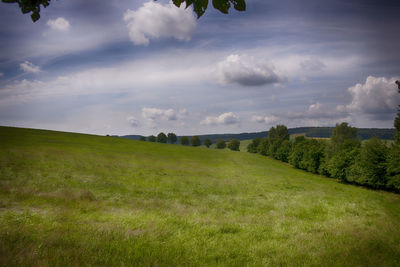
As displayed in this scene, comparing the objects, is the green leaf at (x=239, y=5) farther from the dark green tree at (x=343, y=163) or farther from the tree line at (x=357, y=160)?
the dark green tree at (x=343, y=163)

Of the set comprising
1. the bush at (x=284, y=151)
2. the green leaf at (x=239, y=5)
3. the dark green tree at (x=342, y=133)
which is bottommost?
the bush at (x=284, y=151)

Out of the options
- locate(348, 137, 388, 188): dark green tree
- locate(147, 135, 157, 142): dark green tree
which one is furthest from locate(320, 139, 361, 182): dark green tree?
locate(147, 135, 157, 142): dark green tree

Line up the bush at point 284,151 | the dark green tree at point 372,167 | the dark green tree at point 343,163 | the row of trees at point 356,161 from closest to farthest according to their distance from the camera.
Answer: the row of trees at point 356,161, the dark green tree at point 372,167, the dark green tree at point 343,163, the bush at point 284,151

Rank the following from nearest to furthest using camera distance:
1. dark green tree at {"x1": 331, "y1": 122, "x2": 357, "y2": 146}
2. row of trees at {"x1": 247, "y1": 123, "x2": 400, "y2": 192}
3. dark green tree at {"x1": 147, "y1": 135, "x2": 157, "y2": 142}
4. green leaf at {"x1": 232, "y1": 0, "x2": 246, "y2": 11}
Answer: green leaf at {"x1": 232, "y1": 0, "x2": 246, "y2": 11} → row of trees at {"x1": 247, "y1": 123, "x2": 400, "y2": 192} → dark green tree at {"x1": 331, "y1": 122, "x2": 357, "y2": 146} → dark green tree at {"x1": 147, "y1": 135, "x2": 157, "y2": 142}

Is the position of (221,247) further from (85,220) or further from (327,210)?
(327,210)

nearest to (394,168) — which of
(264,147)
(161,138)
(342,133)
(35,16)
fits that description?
(342,133)

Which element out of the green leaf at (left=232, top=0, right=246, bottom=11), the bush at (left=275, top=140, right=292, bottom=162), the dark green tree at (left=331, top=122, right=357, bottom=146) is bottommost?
the bush at (left=275, top=140, right=292, bottom=162)

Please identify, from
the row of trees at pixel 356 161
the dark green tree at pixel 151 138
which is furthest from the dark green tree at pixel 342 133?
the dark green tree at pixel 151 138

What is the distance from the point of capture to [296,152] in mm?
78312

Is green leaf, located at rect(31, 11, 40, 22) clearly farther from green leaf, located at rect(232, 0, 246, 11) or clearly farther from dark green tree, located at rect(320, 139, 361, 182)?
dark green tree, located at rect(320, 139, 361, 182)

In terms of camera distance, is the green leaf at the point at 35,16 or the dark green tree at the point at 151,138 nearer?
the green leaf at the point at 35,16

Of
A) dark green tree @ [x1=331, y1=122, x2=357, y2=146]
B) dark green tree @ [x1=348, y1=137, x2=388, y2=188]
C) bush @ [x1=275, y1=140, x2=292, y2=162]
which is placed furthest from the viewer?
bush @ [x1=275, y1=140, x2=292, y2=162]

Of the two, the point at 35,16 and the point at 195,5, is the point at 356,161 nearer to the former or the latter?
the point at 195,5

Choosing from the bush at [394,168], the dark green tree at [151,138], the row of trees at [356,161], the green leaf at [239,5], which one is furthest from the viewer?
the dark green tree at [151,138]
